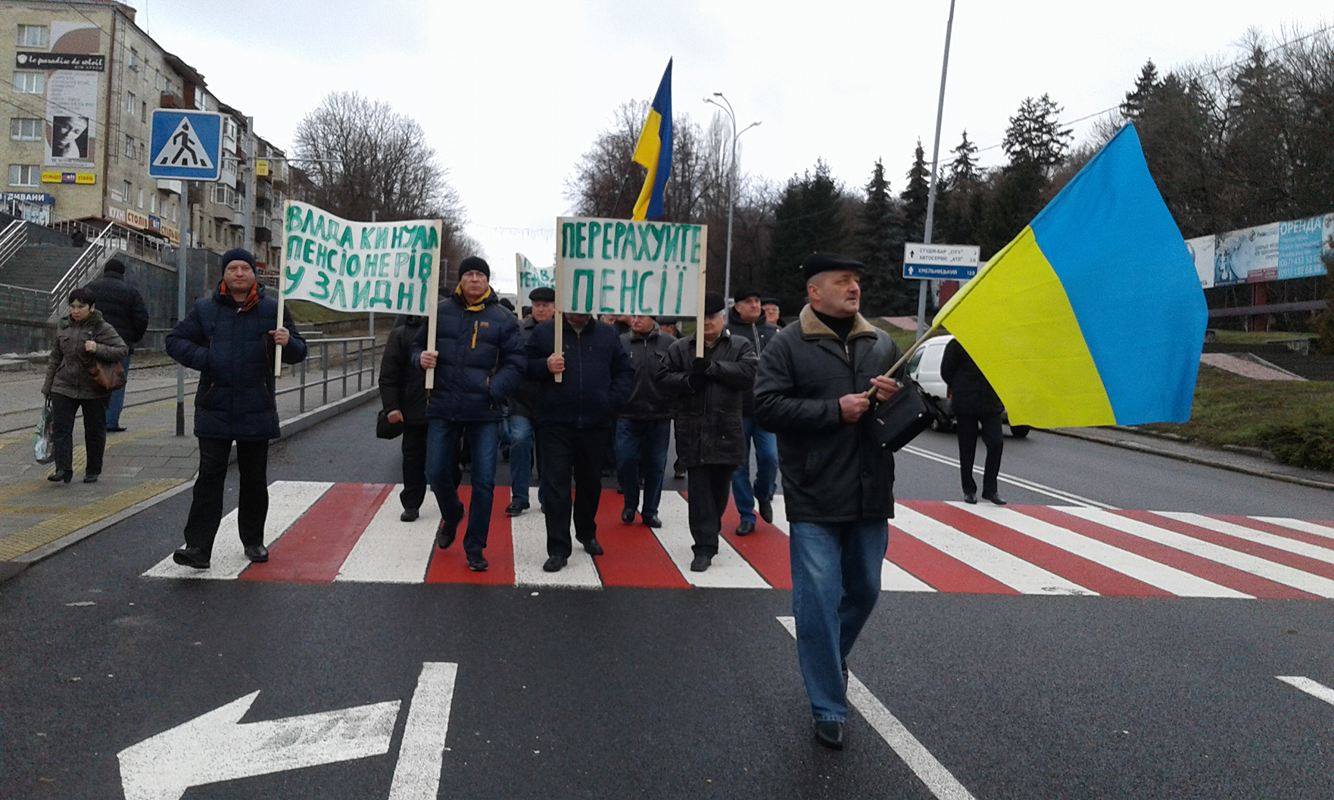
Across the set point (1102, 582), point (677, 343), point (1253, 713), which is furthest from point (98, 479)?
point (1253, 713)

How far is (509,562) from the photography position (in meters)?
6.91

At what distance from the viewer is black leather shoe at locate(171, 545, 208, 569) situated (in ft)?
20.3

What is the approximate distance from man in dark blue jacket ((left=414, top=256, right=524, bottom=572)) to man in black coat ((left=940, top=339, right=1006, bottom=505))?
507 cm

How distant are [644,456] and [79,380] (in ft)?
15.7

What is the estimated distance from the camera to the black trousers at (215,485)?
624 centimetres

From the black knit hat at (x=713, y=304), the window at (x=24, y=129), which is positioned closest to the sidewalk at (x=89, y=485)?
the black knit hat at (x=713, y=304)

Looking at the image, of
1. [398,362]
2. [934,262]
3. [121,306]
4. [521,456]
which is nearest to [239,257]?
[398,362]

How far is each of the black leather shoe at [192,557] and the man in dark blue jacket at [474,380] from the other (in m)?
1.47

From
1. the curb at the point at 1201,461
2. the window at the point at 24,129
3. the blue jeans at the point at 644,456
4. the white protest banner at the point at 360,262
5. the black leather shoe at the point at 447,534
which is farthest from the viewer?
the window at the point at 24,129

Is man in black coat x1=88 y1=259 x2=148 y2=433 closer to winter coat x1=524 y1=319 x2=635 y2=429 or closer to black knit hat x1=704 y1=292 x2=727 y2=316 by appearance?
winter coat x1=524 y1=319 x2=635 y2=429

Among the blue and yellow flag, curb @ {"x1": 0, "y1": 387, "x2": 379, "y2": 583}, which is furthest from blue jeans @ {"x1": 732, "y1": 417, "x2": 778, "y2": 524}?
curb @ {"x1": 0, "y1": 387, "x2": 379, "y2": 583}

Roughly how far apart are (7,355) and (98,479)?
17.5m

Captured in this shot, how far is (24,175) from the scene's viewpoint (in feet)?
188

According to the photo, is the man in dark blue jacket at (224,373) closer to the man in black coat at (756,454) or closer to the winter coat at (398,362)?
the winter coat at (398,362)
